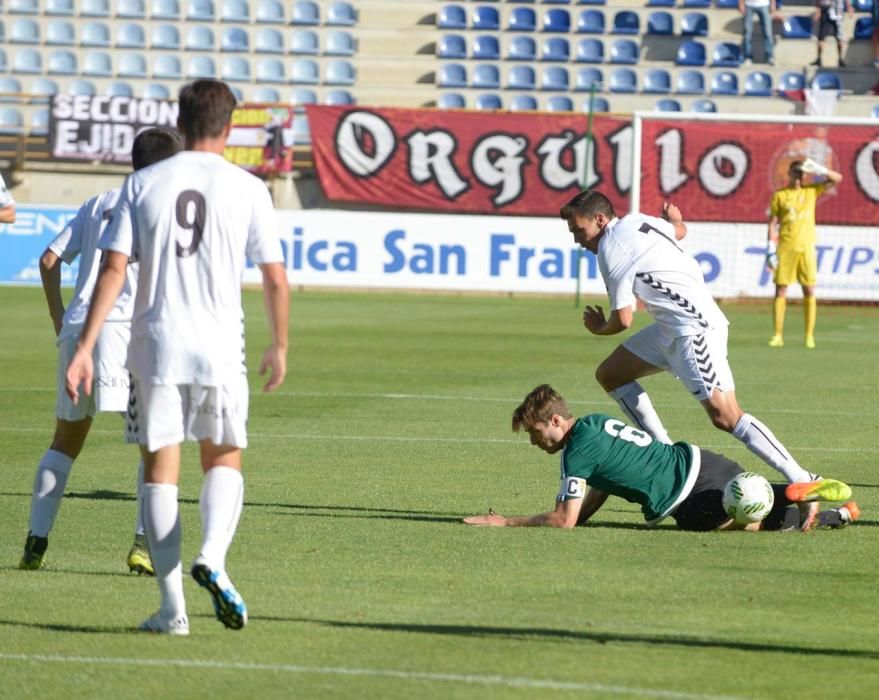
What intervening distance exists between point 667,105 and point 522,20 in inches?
154

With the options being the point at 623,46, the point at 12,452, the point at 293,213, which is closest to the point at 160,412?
the point at 12,452

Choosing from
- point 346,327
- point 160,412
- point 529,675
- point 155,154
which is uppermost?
point 155,154

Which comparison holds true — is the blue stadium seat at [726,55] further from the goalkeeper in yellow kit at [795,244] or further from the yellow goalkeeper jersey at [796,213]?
the yellow goalkeeper jersey at [796,213]

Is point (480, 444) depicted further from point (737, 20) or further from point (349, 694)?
point (737, 20)

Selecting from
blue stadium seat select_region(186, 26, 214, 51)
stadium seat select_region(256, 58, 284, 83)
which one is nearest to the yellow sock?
stadium seat select_region(256, 58, 284, 83)

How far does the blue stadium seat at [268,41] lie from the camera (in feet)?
116

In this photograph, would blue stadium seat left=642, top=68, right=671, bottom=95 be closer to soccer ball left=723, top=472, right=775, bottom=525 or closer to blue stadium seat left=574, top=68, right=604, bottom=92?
blue stadium seat left=574, top=68, right=604, bottom=92

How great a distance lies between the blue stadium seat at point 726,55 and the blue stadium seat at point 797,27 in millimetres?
1159

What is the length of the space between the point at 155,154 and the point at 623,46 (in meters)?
29.2

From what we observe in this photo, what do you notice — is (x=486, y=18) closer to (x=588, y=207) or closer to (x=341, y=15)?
(x=341, y=15)

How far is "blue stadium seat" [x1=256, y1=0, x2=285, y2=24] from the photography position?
35.6 meters

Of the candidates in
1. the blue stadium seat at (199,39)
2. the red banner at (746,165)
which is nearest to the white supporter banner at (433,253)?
the red banner at (746,165)

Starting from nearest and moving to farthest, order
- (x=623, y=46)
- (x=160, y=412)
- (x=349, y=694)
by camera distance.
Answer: (x=349, y=694)
(x=160, y=412)
(x=623, y=46)

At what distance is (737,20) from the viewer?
116 ft
